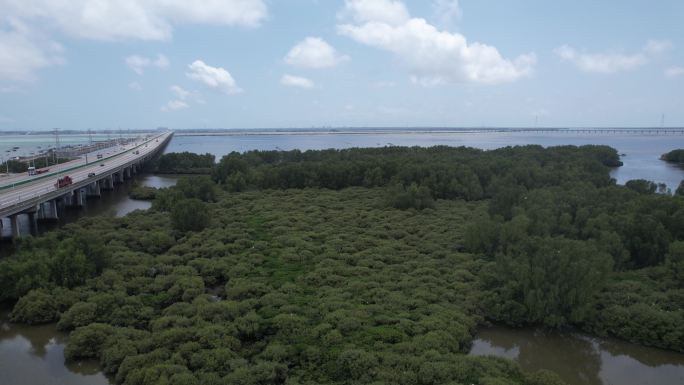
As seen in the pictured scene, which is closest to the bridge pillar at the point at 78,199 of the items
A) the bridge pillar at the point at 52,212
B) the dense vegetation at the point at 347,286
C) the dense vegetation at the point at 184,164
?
the bridge pillar at the point at 52,212

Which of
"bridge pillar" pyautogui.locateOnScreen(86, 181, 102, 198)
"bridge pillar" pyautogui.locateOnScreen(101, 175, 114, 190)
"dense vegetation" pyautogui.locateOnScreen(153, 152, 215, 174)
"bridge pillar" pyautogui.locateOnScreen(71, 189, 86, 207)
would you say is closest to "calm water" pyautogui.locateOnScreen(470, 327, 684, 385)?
"bridge pillar" pyautogui.locateOnScreen(71, 189, 86, 207)

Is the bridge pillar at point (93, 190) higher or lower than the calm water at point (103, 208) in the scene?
higher

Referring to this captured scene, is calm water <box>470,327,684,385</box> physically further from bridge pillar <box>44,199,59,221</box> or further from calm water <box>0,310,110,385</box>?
bridge pillar <box>44,199,59,221</box>

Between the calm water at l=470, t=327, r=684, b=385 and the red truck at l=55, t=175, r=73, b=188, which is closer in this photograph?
the calm water at l=470, t=327, r=684, b=385

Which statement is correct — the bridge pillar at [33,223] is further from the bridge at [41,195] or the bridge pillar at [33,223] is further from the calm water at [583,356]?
the calm water at [583,356]

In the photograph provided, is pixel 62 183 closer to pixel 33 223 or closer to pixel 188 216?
pixel 33 223

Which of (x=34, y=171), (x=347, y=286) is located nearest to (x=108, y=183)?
(x=34, y=171)

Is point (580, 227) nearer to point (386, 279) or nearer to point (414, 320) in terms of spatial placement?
point (386, 279)
